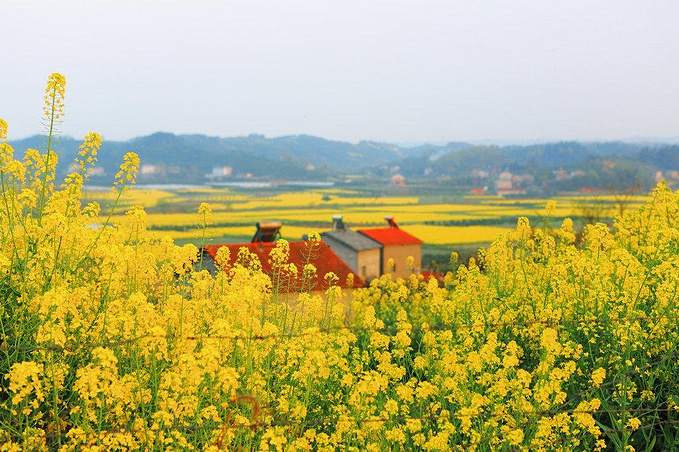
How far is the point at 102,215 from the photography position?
27.8 feet

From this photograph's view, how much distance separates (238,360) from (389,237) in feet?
137

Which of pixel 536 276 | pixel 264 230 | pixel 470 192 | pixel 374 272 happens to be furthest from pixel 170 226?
pixel 470 192

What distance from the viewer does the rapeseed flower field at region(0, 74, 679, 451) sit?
5402mm

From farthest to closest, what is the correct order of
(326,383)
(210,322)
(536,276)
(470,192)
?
(470,192) < (536,276) < (326,383) < (210,322)

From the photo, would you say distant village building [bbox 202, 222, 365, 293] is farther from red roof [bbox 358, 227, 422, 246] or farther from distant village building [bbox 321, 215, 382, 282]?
red roof [bbox 358, 227, 422, 246]

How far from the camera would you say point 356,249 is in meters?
43.1

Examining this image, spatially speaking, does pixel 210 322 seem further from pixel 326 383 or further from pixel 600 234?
pixel 600 234

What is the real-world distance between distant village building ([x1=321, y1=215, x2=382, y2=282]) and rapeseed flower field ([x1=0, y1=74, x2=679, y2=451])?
3437cm

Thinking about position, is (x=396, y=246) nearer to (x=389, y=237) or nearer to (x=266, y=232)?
(x=389, y=237)

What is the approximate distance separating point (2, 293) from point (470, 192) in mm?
186671

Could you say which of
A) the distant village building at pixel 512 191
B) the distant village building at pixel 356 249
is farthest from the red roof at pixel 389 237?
the distant village building at pixel 512 191

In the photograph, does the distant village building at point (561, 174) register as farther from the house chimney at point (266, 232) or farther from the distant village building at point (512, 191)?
the house chimney at point (266, 232)

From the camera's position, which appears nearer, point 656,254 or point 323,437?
point 323,437

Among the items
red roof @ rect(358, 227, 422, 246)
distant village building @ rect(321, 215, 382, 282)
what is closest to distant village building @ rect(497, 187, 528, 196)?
red roof @ rect(358, 227, 422, 246)
